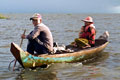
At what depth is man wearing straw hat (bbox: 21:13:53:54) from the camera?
873 centimetres

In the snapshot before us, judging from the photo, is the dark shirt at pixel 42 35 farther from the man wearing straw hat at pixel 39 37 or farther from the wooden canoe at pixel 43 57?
the wooden canoe at pixel 43 57

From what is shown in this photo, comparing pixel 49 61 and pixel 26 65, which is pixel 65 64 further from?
pixel 26 65

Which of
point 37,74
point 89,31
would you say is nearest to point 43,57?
point 37,74

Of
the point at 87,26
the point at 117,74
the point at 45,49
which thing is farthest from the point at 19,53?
the point at 87,26

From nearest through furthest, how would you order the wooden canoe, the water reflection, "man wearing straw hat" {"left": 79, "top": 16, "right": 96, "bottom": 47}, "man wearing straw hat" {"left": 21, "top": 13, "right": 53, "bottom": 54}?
the wooden canoe < the water reflection < "man wearing straw hat" {"left": 21, "top": 13, "right": 53, "bottom": 54} < "man wearing straw hat" {"left": 79, "top": 16, "right": 96, "bottom": 47}

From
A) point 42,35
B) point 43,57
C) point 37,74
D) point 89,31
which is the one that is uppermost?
point 42,35

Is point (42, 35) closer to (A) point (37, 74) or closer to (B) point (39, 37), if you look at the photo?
(B) point (39, 37)

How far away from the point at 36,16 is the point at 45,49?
4.46 ft

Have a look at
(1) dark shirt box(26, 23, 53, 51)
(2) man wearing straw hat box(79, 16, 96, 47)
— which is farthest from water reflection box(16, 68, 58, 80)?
(2) man wearing straw hat box(79, 16, 96, 47)

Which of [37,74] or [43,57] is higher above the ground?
[43,57]

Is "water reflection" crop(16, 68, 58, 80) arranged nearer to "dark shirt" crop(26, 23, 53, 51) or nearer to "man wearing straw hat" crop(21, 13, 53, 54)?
"man wearing straw hat" crop(21, 13, 53, 54)

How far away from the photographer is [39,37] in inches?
359

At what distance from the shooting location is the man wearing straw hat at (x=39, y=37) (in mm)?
8727

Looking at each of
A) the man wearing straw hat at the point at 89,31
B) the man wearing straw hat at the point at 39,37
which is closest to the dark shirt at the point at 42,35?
the man wearing straw hat at the point at 39,37
